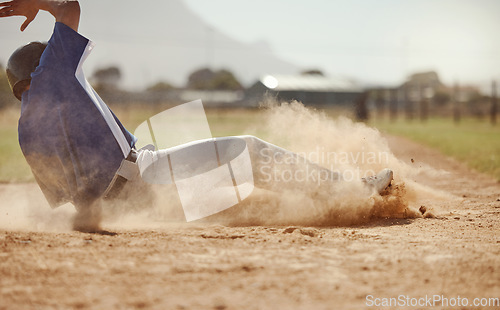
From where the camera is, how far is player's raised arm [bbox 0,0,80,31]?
3105mm

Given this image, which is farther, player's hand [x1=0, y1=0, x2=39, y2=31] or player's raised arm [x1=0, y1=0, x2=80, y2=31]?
player's hand [x1=0, y1=0, x2=39, y2=31]

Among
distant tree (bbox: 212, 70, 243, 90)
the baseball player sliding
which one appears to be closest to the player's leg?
the baseball player sliding

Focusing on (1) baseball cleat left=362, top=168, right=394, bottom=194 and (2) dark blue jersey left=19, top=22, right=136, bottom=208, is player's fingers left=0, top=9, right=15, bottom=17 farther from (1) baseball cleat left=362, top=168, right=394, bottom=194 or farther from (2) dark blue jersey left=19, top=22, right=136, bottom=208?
(1) baseball cleat left=362, top=168, right=394, bottom=194

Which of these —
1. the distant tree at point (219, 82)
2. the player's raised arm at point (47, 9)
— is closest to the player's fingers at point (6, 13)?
the player's raised arm at point (47, 9)

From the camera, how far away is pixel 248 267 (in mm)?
2371

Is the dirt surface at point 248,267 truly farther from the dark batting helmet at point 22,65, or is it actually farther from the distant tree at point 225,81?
the distant tree at point 225,81

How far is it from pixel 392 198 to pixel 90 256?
242 cm

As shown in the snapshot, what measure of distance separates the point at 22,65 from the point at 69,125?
59 centimetres

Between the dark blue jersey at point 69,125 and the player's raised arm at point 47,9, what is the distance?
0.08m

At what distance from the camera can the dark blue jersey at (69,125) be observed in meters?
3.03

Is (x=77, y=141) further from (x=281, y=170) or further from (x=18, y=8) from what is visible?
(x=281, y=170)

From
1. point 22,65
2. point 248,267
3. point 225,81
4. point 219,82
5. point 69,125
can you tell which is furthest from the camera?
point 219,82

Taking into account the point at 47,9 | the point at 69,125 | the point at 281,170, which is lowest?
the point at 281,170

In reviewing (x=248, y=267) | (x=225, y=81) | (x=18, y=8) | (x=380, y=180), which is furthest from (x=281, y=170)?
(x=225, y=81)
